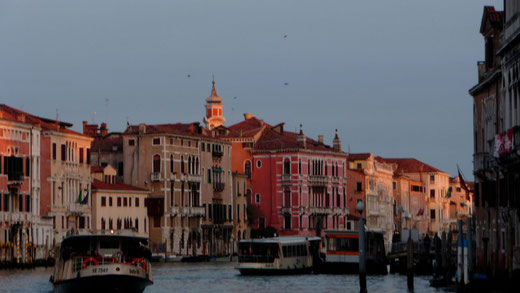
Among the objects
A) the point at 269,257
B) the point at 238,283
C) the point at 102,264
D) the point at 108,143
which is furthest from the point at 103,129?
the point at 102,264

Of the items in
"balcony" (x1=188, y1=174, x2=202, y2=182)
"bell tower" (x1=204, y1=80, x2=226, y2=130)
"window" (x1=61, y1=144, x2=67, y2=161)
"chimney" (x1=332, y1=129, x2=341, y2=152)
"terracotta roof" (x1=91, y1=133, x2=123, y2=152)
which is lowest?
"balcony" (x1=188, y1=174, x2=202, y2=182)

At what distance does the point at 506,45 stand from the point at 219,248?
6640 centimetres

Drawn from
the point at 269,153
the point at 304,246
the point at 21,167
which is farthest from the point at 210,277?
the point at 269,153

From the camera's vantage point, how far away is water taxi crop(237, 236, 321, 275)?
6275 cm

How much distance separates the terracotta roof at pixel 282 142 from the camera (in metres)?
111

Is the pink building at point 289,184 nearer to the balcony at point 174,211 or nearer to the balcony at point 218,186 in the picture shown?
the balcony at point 218,186

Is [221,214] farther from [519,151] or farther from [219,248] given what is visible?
[519,151]

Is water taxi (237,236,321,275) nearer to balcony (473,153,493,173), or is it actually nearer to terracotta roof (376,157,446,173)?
balcony (473,153,493,173)

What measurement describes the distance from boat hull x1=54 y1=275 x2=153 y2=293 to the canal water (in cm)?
917

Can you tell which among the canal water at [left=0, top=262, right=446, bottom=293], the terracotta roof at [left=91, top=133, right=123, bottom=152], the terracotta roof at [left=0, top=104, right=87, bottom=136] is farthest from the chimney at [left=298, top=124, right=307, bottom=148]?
the canal water at [left=0, top=262, right=446, bottom=293]

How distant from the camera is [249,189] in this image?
110938 mm

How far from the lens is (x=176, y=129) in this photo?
101062 millimetres

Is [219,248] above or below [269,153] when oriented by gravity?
below

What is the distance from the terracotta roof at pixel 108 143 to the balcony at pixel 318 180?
62.9 ft
